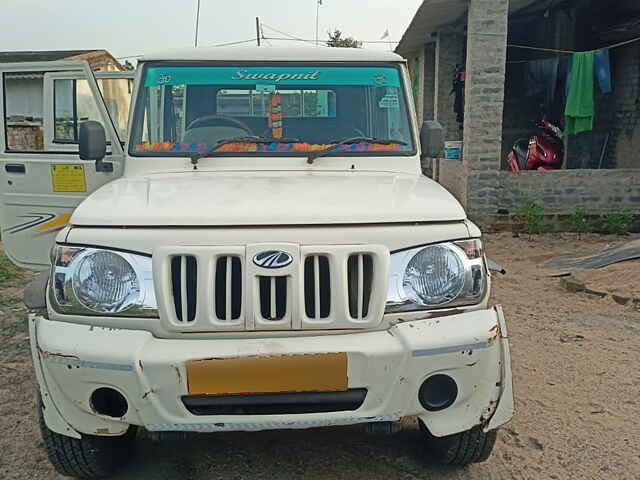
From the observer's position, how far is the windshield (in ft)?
11.1

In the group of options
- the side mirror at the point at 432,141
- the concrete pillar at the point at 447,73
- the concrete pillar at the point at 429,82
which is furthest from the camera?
the concrete pillar at the point at 429,82

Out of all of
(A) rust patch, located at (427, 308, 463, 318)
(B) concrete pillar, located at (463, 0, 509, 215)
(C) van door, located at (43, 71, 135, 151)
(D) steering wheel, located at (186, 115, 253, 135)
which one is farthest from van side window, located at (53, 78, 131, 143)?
(B) concrete pillar, located at (463, 0, 509, 215)

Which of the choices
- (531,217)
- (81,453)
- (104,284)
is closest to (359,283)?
(104,284)

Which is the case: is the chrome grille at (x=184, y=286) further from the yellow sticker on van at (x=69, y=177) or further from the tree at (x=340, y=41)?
the tree at (x=340, y=41)

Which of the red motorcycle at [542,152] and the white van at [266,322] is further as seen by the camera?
the red motorcycle at [542,152]

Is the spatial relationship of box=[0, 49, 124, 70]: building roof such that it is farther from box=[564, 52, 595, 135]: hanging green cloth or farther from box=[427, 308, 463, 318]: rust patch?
box=[427, 308, 463, 318]: rust patch

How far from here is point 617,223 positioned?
7992mm

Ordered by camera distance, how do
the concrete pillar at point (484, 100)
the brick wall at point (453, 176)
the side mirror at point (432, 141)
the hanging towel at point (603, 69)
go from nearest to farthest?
the side mirror at point (432, 141), the concrete pillar at point (484, 100), the brick wall at point (453, 176), the hanging towel at point (603, 69)

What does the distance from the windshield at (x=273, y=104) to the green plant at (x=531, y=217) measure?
5055 millimetres

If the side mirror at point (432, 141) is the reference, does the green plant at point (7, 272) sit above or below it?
below

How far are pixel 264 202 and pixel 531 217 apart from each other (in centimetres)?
627

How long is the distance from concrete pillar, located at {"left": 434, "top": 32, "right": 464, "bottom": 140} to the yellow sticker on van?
8.93 metres

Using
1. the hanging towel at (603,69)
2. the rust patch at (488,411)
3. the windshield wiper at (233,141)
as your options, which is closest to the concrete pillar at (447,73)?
the hanging towel at (603,69)

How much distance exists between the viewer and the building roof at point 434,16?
9.27m
